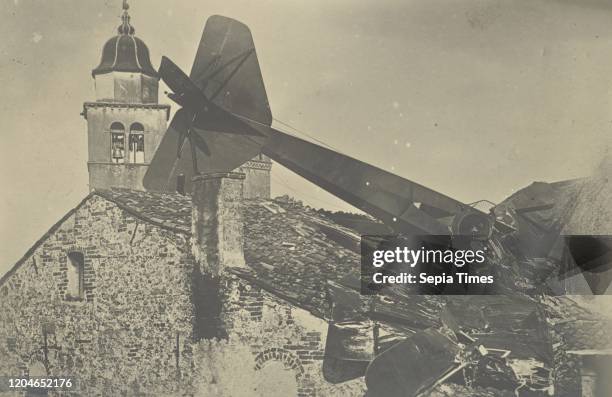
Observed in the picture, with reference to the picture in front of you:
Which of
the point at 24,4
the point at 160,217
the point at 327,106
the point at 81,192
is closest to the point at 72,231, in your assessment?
the point at 81,192

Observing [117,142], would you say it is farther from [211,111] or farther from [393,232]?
[393,232]

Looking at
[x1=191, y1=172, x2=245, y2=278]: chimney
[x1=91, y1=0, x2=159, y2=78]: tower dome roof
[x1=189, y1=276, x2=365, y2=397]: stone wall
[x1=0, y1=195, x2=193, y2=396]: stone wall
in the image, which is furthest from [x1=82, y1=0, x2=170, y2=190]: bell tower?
[x1=189, y1=276, x2=365, y2=397]: stone wall

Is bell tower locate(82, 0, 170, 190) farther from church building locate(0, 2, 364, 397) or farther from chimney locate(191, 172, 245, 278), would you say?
chimney locate(191, 172, 245, 278)

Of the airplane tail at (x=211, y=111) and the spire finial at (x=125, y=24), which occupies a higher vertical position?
the spire finial at (x=125, y=24)

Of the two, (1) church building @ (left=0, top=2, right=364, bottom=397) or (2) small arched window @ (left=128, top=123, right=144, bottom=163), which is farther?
(2) small arched window @ (left=128, top=123, right=144, bottom=163)

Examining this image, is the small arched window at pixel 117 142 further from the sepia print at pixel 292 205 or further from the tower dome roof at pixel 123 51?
the tower dome roof at pixel 123 51

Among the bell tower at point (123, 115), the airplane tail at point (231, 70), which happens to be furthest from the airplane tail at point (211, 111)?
the bell tower at point (123, 115)
